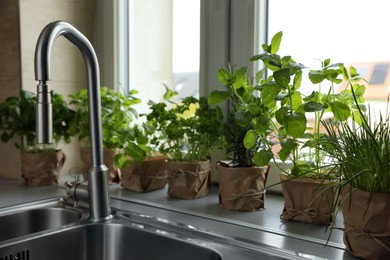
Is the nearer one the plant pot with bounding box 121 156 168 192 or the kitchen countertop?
the kitchen countertop

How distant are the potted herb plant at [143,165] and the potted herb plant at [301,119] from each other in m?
0.43

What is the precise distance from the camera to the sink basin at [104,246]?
864 millimetres

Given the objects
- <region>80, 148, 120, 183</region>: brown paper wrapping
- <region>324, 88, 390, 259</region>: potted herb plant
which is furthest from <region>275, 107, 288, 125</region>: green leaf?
<region>80, 148, 120, 183</region>: brown paper wrapping

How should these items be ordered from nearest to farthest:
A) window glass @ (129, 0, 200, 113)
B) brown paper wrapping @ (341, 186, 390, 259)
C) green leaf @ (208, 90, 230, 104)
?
1. brown paper wrapping @ (341, 186, 390, 259)
2. green leaf @ (208, 90, 230, 104)
3. window glass @ (129, 0, 200, 113)

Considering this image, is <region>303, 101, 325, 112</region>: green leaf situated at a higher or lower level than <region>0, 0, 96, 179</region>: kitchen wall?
lower

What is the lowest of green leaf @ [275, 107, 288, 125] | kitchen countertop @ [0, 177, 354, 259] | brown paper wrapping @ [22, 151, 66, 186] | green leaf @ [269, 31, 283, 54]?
kitchen countertop @ [0, 177, 354, 259]

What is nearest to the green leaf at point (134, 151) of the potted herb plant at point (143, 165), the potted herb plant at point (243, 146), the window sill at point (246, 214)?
the potted herb plant at point (143, 165)

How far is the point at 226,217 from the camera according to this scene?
0.98 m

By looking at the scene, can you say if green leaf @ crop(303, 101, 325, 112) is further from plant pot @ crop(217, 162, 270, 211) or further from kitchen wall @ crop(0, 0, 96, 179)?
kitchen wall @ crop(0, 0, 96, 179)

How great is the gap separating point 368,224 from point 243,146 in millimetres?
400

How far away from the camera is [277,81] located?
0.80 meters

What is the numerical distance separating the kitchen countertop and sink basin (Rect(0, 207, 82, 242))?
0.15ft

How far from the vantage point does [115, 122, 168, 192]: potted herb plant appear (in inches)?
45.9

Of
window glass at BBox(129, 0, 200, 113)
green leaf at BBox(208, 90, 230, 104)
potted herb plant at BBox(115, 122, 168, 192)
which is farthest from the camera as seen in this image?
window glass at BBox(129, 0, 200, 113)
